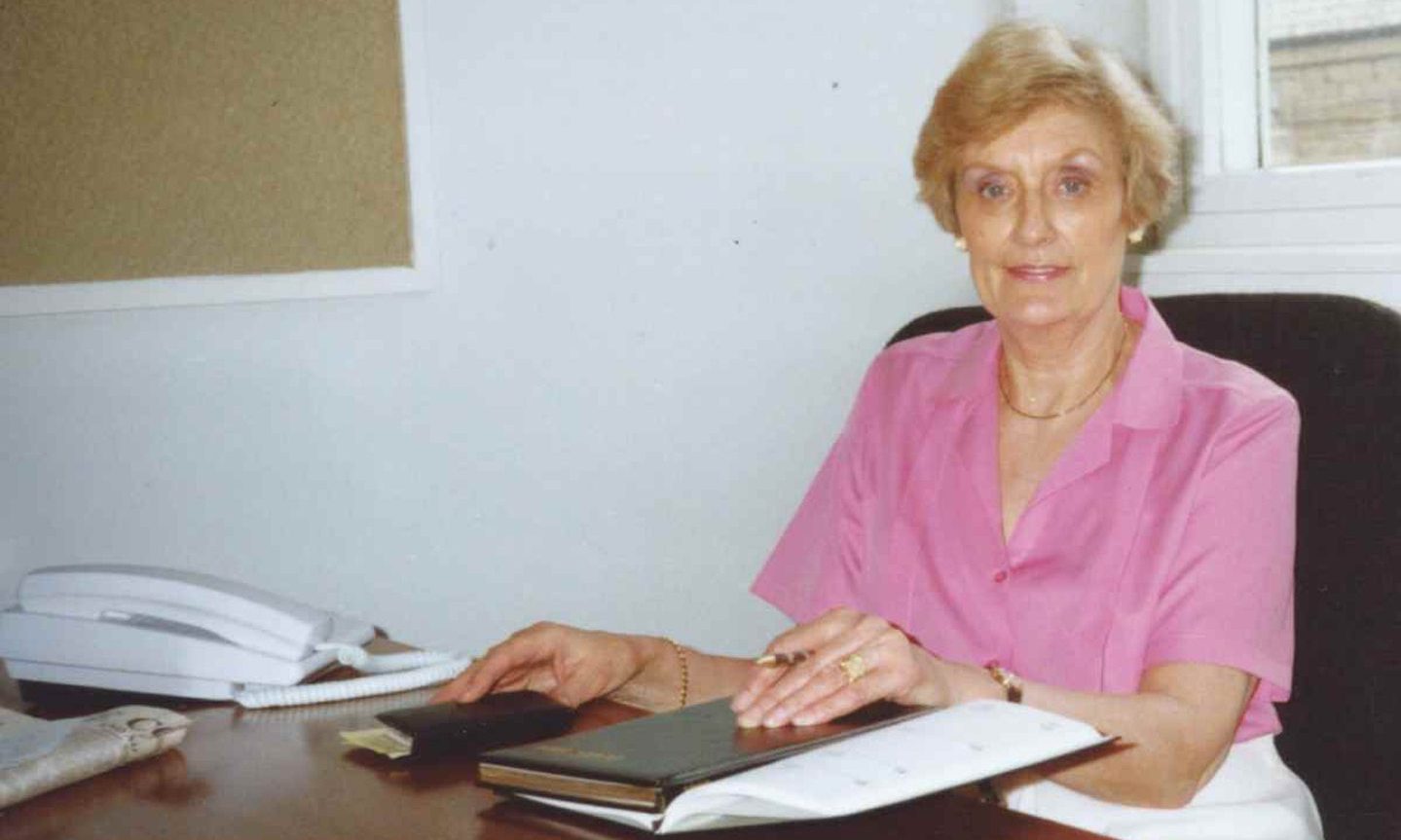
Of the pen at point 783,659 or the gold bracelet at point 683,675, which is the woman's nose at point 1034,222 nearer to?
the gold bracelet at point 683,675

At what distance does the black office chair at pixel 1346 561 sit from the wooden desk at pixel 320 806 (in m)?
0.51

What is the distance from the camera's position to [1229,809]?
133 cm

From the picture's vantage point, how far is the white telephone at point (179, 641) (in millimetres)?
1350

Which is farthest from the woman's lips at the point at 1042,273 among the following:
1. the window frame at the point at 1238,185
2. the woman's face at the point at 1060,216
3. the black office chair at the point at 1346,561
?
the window frame at the point at 1238,185

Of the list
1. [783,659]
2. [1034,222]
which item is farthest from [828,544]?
[783,659]

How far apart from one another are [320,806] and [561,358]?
1035 mm

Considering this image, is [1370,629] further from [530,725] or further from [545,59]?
[545,59]

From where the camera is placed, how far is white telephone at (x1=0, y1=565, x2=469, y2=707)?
4.43ft

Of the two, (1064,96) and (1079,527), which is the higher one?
(1064,96)

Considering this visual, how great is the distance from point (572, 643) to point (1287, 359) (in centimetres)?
66

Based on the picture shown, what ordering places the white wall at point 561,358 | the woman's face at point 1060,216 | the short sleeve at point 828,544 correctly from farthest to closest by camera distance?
the white wall at point 561,358
the short sleeve at point 828,544
the woman's face at point 1060,216

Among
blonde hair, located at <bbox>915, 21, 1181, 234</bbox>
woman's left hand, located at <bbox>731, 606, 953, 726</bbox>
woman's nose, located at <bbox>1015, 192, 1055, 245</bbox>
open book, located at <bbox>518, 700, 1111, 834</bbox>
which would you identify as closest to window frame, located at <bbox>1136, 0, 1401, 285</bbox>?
blonde hair, located at <bbox>915, 21, 1181, 234</bbox>

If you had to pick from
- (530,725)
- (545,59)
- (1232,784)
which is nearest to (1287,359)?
(1232,784)

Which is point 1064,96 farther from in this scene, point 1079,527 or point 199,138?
point 199,138
